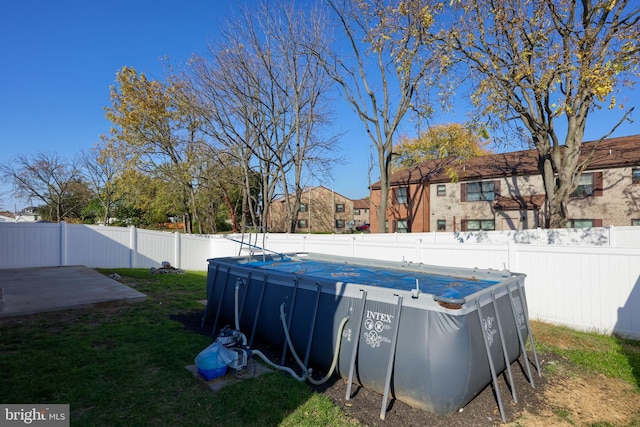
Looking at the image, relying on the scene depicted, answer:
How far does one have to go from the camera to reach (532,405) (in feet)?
12.4

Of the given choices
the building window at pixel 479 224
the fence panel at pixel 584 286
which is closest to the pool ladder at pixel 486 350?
the fence panel at pixel 584 286

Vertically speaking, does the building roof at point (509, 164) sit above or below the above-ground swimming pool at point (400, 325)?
above

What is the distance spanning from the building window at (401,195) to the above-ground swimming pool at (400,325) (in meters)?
21.5

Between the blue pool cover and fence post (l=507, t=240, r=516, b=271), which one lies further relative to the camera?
fence post (l=507, t=240, r=516, b=271)

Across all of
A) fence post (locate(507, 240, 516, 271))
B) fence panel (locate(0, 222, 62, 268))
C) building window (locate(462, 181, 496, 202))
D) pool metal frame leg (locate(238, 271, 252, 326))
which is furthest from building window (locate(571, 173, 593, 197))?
fence panel (locate(0, 222, 62, 268))

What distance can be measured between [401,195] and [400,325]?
947 inches

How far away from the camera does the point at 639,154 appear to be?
17.7 meters

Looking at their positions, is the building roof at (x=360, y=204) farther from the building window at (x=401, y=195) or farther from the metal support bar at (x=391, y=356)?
the metal support bar at (x=391, y=356)

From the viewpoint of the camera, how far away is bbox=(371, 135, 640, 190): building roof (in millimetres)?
18266

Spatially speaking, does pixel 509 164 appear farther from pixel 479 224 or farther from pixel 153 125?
pixel 153 125

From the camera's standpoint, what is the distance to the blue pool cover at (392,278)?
14.3 ft

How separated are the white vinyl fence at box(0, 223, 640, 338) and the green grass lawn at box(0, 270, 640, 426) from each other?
731 mm

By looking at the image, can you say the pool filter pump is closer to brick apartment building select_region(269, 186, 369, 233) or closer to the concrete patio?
the concrete patio

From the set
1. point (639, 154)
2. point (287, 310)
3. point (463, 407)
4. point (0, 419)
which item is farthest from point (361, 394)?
point (639, 154)
